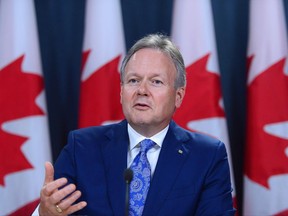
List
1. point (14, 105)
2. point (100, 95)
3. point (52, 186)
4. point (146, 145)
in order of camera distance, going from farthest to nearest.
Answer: point (100, 95) → point (14, 105) → point (146, 145) → point (52, 186)

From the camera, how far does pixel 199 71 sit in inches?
120

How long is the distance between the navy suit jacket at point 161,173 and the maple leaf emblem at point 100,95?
1.02m

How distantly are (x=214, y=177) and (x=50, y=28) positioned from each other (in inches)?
77.9

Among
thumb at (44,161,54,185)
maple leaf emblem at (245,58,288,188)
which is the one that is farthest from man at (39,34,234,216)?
maple leaf emblem at (245,58,288,188)

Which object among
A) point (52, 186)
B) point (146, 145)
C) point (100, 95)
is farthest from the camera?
point (100, 95)

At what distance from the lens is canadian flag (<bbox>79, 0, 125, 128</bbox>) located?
10.1 ft

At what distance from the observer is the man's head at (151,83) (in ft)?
6.29

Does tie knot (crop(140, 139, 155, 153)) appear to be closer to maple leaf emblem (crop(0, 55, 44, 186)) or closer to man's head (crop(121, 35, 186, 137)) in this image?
man's head (crop(121, 35, 186, 137))

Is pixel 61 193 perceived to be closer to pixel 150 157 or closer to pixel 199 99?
pixel 150 157

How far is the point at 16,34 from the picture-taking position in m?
3.02

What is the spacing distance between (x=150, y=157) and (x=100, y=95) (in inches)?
46.3

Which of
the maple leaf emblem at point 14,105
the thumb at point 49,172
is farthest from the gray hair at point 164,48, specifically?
the maple leaf emblem at point 14,105

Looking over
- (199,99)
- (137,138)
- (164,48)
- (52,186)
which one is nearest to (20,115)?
(199,99)

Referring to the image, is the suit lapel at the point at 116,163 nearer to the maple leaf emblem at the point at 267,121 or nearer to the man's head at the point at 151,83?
the man's head at the point at 151,83
